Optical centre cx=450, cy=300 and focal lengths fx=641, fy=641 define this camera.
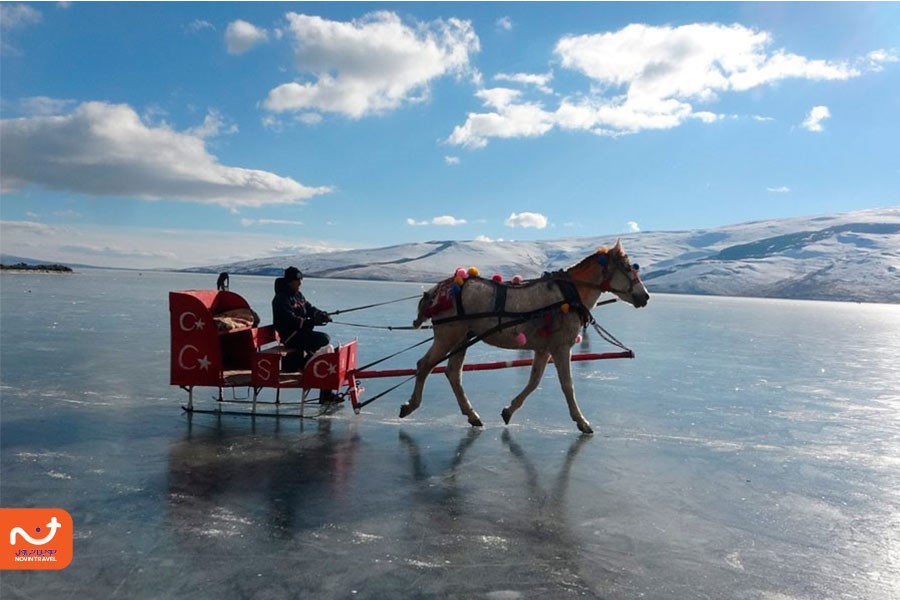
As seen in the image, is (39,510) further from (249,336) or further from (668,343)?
(668,343)

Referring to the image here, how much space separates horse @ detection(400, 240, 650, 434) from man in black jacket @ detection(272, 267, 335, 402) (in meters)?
1.43

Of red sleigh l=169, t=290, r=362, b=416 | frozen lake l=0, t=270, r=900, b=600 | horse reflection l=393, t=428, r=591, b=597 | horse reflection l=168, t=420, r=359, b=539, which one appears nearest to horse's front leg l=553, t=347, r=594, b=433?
frozen lake l=0, t=270, r=900, b=600

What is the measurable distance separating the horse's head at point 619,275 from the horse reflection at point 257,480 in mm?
3607

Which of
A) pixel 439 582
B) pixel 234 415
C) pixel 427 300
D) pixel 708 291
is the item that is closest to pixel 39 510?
pixel 439 582

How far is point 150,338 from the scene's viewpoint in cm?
1686

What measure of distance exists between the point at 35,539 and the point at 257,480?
1.79 m

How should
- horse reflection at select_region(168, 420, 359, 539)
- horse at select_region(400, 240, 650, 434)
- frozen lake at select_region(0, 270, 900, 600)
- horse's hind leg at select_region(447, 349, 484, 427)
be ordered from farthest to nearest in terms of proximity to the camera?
1. horse's hind leg at select_region(447, 349, 484, 427)
2. horse at select_region(400, 240, 650, 434)
3. horse reflection at select_region(168, 420, 359, 539)
4. frozen lake at select_region(0, 270, 900, 600)

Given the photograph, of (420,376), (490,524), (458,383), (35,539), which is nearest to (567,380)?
(458,383)

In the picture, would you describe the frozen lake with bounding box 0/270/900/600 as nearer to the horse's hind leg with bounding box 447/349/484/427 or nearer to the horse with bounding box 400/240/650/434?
the horse's hind leg with bounding box 447/349/484/427

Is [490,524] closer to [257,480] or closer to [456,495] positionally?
[456,495]

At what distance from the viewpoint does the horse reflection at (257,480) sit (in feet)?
15.7

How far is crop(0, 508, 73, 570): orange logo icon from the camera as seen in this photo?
407 centimetres

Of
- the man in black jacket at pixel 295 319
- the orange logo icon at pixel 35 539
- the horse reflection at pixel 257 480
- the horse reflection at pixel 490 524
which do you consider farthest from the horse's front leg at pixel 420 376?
the orange logo icon at pixel 35 539

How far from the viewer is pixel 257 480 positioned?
5.74 meters
